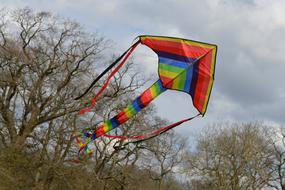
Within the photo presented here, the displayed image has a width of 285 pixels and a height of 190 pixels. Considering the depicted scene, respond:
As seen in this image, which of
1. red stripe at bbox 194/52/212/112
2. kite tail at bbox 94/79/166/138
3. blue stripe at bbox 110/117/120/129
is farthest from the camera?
blue stripe at bbox 110/117/120/129

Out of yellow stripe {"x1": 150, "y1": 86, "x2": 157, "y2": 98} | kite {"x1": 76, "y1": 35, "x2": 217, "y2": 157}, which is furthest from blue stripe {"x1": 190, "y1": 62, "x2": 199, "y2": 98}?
yellow stripe {"x1": 150, "y1": 86, "x2": 157, "y2": 98}

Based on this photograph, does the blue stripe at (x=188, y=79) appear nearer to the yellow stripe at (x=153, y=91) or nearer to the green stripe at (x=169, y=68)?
the green stripe at (x=169, y=68)

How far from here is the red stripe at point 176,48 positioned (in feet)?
22.5

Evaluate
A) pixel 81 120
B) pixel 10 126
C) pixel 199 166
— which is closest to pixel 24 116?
pixel 10 126

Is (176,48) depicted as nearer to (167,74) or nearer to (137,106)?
(167,74)

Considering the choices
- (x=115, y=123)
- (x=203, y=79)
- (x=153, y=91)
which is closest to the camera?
(x=203, y=79)

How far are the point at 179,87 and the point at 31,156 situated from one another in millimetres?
11592

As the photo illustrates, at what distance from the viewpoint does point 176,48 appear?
6875 mm

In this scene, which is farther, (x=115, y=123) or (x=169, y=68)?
(x=115, y=123)

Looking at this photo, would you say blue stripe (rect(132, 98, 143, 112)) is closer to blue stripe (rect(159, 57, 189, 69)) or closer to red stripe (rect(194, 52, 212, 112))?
blue stripe (rect(159, 57, 189, 69))

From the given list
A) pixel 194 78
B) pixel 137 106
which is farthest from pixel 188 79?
pixel 137 106

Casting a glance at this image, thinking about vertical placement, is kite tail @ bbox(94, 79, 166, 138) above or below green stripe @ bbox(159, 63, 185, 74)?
below

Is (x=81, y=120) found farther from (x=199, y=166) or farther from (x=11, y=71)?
(x=199, y=166)

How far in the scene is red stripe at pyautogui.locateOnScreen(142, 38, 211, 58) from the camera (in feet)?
22.5
